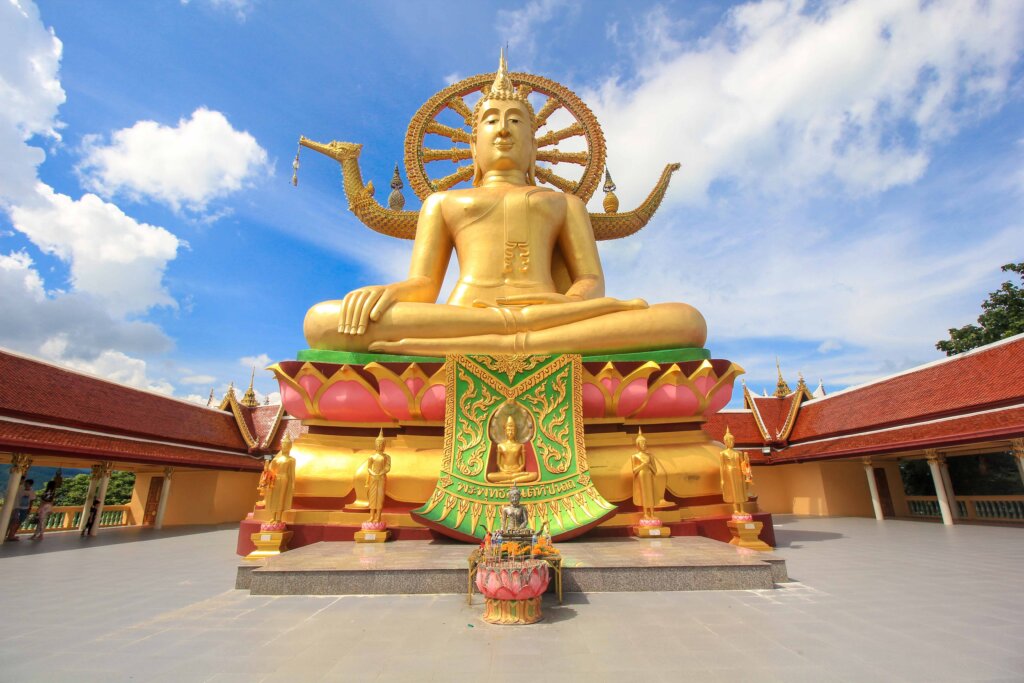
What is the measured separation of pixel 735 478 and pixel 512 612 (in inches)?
161

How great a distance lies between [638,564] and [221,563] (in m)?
5.04

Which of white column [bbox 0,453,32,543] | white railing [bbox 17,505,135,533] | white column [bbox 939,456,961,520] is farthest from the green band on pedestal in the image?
white railing [bbox 17,505,135,533]

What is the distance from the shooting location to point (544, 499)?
6.21 m

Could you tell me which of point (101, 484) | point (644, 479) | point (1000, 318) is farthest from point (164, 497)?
point (1000, 318)

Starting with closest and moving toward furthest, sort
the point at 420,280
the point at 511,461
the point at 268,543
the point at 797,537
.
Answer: the point at 268,543 < the point at 511,461 < the point at 797,537 < the point at 420,280

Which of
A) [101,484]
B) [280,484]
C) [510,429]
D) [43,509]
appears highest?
[510,429]

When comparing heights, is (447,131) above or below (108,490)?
above

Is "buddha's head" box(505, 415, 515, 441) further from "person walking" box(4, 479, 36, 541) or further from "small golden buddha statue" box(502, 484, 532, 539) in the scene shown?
"person walking" box(4, 479, 36, 541)

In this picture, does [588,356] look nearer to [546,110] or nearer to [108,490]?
[546,110]

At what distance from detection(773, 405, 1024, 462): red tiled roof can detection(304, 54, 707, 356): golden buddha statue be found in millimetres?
5368

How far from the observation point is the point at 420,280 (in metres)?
8.80

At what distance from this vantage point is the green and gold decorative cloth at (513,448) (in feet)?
19.9

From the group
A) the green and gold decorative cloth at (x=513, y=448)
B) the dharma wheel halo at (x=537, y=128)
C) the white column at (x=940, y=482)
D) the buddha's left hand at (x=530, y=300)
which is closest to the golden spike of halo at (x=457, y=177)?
the dharma wheel halo at (x=537, y=128)

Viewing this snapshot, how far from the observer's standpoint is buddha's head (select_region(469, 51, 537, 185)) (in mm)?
9742
